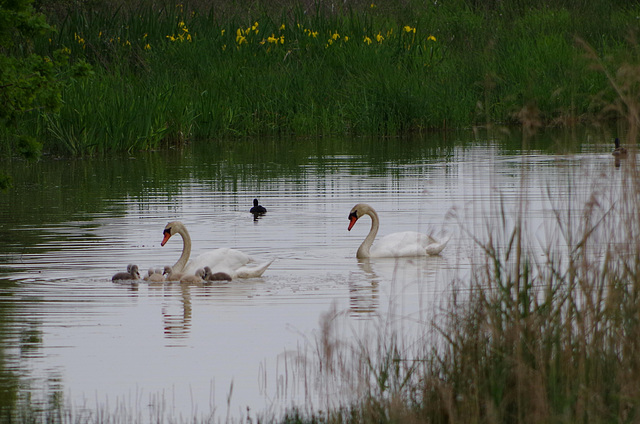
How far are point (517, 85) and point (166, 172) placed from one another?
10187 millimetres

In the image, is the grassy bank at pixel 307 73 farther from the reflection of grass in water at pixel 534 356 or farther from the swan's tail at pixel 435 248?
the reflection of grass in water at pixel 534 356

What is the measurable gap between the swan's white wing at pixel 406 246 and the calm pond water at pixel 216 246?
10 centimetres

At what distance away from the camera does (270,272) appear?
11.5 m

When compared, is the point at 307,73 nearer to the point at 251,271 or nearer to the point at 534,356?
the point at 251,271

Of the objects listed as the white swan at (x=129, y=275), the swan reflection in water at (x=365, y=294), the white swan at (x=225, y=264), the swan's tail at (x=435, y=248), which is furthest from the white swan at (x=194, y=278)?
the swan's tail at (x=435, y=248)

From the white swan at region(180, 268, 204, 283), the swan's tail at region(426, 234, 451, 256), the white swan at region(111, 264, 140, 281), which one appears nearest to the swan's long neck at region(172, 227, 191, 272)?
the white swan at region(180, 268, 204, 283)

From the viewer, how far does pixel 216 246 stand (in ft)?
43.2

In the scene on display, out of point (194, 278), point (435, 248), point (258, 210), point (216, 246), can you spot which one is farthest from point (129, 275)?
point (258, 210)

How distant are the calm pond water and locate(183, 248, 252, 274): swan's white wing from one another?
31 centimetres

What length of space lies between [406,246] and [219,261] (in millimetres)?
2028

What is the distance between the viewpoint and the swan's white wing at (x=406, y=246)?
1216cm

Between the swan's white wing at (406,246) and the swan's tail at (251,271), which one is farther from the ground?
the swan's white wing at (406,246)

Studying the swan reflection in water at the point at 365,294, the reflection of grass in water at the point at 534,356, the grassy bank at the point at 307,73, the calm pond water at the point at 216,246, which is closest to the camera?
the reflection of grass in water at the point at 534,356

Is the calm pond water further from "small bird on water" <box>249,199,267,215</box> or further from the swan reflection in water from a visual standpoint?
"small bird on water" <box>249,199,267,215</box>
